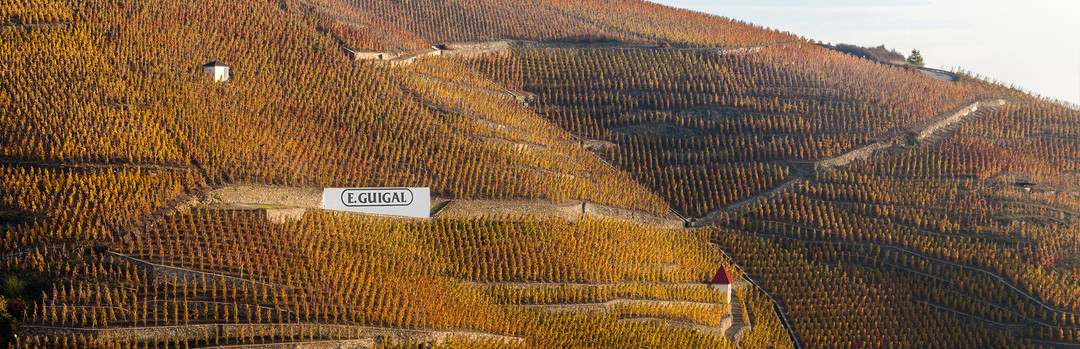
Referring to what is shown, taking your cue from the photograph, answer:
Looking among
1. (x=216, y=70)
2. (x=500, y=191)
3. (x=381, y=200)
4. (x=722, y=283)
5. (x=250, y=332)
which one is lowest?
(x=250, y=332)

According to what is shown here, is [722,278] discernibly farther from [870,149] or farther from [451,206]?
[870,149]

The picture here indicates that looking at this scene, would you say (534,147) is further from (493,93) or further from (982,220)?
(982,220)

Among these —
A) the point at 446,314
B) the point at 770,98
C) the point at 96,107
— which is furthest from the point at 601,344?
the point at 770,98

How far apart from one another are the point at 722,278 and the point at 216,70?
79.9 feet

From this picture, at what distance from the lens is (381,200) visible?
158 ft

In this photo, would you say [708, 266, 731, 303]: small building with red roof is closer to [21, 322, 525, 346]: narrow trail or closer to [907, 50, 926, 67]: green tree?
[21, 322, 525, 346]: narrow trail

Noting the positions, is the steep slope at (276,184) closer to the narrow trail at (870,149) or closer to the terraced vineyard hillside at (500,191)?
the terraced vineyard hillside at (500,191)

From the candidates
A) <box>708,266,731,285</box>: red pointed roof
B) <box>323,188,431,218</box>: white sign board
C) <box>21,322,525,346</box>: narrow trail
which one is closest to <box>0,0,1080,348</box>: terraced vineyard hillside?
<box>21,322,525,346</box>: narrow trail

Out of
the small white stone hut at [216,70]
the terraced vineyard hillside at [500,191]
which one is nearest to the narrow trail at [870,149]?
the terraced vineyard hillside at [500,191]

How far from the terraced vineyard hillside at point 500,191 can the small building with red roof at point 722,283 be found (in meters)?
0.19

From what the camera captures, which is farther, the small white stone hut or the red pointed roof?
the small white stone hut

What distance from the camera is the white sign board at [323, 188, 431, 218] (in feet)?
154

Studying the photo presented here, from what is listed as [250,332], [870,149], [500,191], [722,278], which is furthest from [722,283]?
[250,332]

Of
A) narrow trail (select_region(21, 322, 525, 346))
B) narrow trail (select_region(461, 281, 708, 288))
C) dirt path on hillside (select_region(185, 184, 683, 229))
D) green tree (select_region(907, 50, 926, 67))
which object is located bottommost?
narrow trail (select_region(21, 322, 525, 346))
